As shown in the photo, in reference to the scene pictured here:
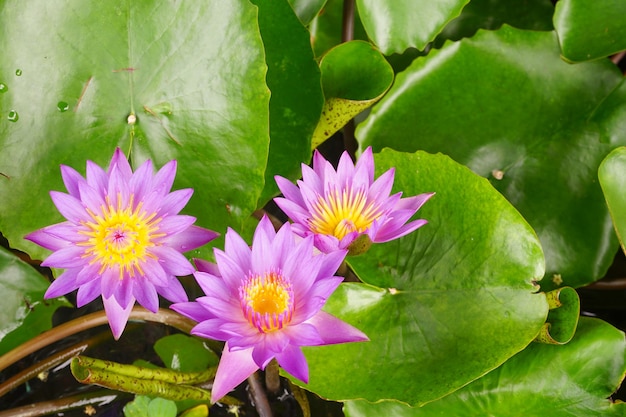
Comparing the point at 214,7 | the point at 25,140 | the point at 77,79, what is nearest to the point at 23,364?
the point at 25,140

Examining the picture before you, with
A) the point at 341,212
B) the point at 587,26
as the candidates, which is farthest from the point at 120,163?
the point at 587,26

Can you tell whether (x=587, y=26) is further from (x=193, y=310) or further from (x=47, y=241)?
(x=47, y=241)

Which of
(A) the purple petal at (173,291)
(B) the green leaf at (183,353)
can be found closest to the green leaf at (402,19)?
(A) the purple petal at (173,291)

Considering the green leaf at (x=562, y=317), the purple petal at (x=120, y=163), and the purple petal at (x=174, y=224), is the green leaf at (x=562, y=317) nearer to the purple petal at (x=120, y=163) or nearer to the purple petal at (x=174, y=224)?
the purple petal at (x=174, y=224)

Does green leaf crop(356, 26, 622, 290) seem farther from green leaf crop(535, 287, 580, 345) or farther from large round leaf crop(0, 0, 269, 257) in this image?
large round leaf crop(0, 0, 269, 257)

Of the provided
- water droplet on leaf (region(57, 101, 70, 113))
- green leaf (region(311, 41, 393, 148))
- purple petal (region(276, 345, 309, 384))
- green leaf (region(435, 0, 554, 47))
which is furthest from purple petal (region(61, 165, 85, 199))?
green leaf (region(435, 0, 554, 47))

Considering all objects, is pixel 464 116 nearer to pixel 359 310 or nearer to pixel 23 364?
pixel 359 310
